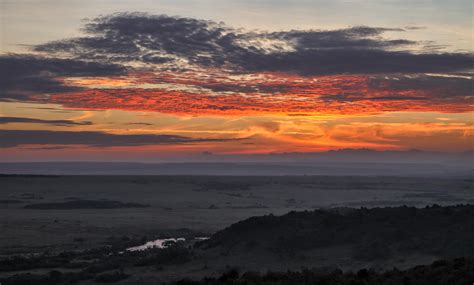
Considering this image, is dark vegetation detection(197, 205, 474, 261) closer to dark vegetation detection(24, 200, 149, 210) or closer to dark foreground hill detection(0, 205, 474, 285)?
dark foreground hill detection(0, 205, 474, 285)

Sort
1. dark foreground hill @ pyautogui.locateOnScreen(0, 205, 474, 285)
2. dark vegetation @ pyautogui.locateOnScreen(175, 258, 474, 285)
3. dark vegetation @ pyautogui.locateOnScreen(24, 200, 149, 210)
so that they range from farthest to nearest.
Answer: dark vegetation @ pyautogui.locateOnScreen(24, 200, 149, 210), dark foreground hill @ pyautogui.locateOnScreen(0, 205, 474, 285), dark vegetation @ pyautogui.locateOnScreen(175, 258, 474, 285)

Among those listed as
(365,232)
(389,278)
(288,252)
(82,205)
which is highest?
(389,278)

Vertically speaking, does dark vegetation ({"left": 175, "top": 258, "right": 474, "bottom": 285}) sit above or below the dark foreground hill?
above

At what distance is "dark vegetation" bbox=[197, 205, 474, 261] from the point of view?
37562 mm

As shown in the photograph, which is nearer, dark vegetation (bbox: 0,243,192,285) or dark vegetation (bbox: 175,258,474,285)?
dark vegetation (bbox: 175,258,474,285)

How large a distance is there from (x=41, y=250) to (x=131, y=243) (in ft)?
25.2

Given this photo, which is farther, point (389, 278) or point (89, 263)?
point (89, 263)

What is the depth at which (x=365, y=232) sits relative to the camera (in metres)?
41.3

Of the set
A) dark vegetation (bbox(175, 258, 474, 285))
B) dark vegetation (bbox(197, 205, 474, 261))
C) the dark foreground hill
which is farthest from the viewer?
dark vegetation (bbox(197, 205, 474, 261))

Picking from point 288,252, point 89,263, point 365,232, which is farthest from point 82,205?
point 365,232

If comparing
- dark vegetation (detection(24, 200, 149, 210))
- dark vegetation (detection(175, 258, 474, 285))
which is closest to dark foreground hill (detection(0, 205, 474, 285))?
dark vegetation (detection(175, 258, 474, 285))

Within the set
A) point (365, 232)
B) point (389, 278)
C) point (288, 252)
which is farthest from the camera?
point (365, 232)

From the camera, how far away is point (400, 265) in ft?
112

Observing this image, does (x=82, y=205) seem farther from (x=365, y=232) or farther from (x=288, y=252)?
(x=365, y=232)
